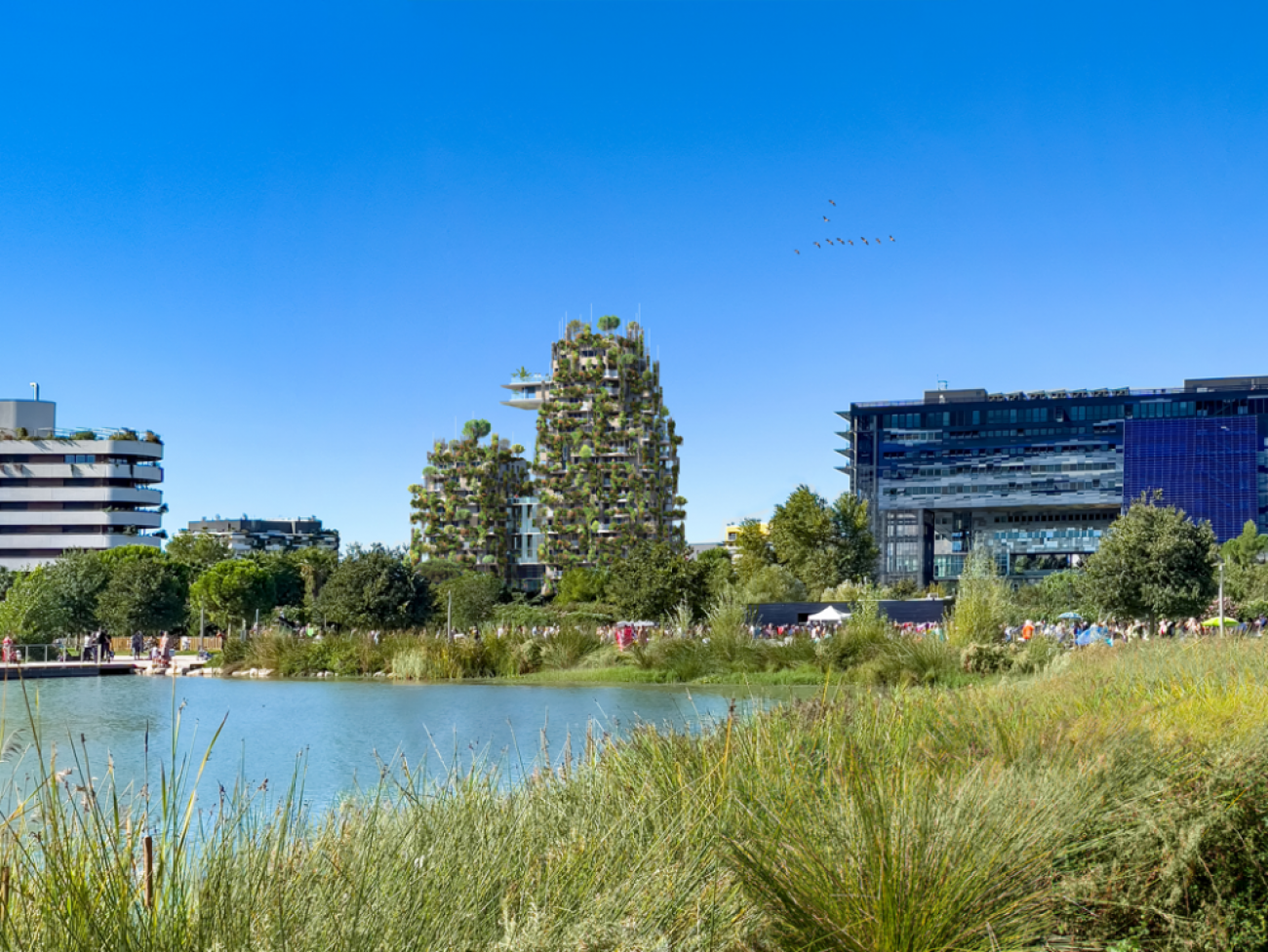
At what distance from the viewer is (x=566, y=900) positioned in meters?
4.18

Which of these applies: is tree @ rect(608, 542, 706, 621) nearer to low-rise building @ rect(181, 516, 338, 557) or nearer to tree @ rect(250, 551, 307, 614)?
tree @ rect(250, 551, 307, 614)

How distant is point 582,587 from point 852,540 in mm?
18654

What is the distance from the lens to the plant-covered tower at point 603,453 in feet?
367

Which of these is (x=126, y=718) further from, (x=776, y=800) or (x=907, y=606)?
(x=907, y=606)

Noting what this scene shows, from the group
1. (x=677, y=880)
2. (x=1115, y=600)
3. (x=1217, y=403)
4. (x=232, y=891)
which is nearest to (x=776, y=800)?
(x=677, y=880)

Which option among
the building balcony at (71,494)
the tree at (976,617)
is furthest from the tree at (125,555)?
the tree at (976,617)

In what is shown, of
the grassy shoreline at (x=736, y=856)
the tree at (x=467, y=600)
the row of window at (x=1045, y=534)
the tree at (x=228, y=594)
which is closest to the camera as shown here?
Result: the grassy shoreline at (x=736, y=856)

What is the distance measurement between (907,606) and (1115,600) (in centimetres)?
1425

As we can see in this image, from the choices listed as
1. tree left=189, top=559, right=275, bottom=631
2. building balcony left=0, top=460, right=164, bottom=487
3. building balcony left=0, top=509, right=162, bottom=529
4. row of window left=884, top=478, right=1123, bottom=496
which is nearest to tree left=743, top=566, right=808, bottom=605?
tree left=189, top=559, right=275, bottom=631

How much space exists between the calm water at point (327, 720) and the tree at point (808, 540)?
45.9m

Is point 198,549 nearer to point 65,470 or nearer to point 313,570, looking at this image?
point 313,570

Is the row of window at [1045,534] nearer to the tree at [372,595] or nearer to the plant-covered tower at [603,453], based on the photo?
the plant-covered tower at [603,453]

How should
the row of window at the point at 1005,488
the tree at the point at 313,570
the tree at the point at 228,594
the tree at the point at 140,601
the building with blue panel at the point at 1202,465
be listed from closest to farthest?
the tree at the point at 140,601
the tree at the point at 228,594
the tree at the point at 313,570
the building with blue panel at the point at 1202,465
the row of window at the point at 1005,488

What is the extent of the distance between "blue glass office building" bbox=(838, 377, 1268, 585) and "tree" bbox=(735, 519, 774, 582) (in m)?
45.2
